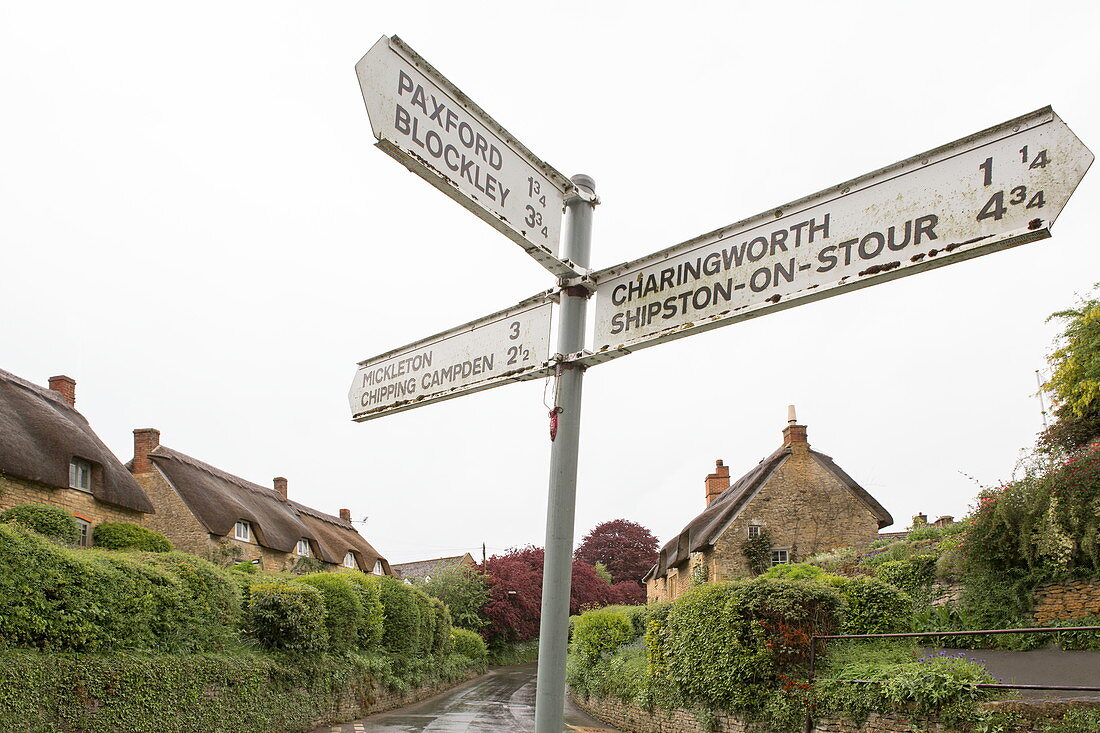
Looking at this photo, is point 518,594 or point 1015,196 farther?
point 518,594

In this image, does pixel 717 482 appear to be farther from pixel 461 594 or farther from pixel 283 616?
pixel 283 616

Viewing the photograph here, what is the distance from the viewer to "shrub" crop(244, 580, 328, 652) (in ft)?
56.6

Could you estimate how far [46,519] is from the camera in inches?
797

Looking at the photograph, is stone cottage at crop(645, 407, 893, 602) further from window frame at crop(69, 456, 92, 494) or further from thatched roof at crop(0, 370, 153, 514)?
window frame at crop(69, 456, 92, 494)

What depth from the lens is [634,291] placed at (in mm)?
3053

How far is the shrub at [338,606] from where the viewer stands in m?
20.6

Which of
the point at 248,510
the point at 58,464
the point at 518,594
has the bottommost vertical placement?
the point at 518,594

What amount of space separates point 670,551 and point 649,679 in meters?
20.3

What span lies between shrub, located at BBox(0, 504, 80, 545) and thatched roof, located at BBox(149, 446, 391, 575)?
1019cm

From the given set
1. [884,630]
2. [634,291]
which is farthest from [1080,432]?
[634,291]

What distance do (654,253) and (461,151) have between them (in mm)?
857

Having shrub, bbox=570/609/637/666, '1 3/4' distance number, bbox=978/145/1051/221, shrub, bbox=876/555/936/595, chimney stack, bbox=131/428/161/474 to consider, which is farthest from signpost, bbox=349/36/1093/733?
chimney stack, bbox=131/428/161/474

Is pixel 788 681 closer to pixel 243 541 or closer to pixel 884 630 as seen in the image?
pixel 884 630

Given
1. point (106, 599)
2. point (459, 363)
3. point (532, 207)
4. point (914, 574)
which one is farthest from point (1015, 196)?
point (914, 574)
